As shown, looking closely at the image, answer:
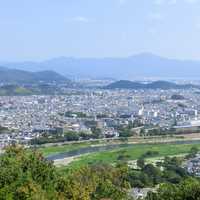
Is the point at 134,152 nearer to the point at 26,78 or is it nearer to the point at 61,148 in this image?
the point at 61,148

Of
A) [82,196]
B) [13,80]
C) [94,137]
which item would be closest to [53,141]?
[94,137]

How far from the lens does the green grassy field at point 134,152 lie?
29344 millimetres

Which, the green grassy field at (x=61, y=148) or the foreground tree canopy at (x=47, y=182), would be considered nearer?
the foreground tree canopy at (x=47, y=182)

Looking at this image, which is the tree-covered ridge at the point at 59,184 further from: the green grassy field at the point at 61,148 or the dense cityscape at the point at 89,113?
the dense cityscape at the point at 89,113

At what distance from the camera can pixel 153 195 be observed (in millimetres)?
14461

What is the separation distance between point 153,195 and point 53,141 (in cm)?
2345

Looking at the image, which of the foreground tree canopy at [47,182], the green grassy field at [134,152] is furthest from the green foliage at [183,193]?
the green grassy field at [134,152]

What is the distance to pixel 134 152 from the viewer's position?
32688 mm

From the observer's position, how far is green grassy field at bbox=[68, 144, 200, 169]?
96.3 feet

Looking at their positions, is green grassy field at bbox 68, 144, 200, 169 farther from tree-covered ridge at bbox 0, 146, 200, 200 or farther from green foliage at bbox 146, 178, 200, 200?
Answer: green foliage at bbox 146, 178, 200, 200

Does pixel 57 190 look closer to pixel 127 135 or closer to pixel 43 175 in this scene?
pixel 43 175

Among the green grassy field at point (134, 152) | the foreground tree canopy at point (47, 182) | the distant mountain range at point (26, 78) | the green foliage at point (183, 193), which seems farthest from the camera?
the distant mountain range at point (26, 78)

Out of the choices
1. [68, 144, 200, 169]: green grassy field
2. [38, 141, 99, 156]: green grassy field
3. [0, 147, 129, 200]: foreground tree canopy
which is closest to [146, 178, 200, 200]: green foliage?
[0, 147, 129, 200]: foreground tree canopy

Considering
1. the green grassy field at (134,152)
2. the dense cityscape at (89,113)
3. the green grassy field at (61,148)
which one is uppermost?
the dense cityscape at (89,113)
